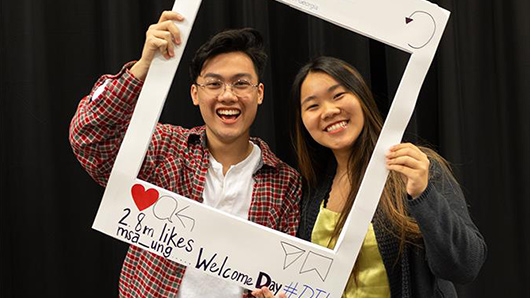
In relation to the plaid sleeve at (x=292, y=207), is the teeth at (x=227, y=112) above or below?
above

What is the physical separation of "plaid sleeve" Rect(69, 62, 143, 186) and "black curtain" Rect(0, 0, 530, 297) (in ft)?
1.41

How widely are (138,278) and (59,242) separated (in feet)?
1.57

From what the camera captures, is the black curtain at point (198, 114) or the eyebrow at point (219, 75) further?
the black curtain at point (198, 114)

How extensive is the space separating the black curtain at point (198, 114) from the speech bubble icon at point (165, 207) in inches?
23.3

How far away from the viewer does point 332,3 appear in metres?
1.06

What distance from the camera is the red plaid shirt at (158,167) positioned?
1.17 metres

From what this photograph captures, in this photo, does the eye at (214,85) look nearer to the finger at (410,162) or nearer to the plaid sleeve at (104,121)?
the plaid sleeve at (104,121)

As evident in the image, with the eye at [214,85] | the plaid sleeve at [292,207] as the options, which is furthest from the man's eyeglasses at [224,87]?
the plaid sleeve at [292,207]

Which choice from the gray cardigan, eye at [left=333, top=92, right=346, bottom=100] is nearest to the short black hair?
eye at [left=333, top=92, right=346, bottom=100]

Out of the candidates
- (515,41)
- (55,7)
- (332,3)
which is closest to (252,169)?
(332,3)

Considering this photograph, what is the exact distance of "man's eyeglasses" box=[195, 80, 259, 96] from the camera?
4.14ft

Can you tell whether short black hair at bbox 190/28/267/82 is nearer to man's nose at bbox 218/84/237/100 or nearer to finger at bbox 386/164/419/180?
man's nose at bbox 218/84/237/100

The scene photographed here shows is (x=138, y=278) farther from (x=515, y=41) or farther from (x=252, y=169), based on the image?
(x=515, y=41)

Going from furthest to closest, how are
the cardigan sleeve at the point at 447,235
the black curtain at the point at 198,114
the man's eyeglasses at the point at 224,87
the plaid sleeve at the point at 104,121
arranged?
the black curtain at the point at 198,114 → the man's eyeglasses at the point at 224,87 → the plaid sleeve at the point at 104,121 → the cardigan sleeve at the point at 447,235
